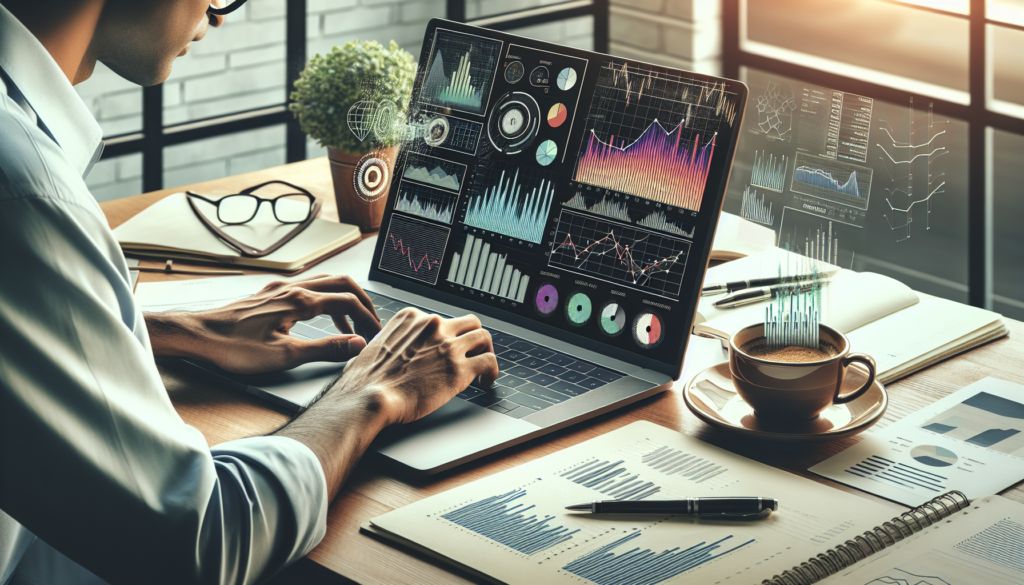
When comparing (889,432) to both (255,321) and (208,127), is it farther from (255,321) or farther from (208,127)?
(208,127)

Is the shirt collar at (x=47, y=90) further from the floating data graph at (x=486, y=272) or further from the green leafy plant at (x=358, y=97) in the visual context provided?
the green leafy plant at (x=358, y=97)

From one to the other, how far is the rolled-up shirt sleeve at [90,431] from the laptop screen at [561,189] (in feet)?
1.67

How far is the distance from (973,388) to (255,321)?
2.56ft

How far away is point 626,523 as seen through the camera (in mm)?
774

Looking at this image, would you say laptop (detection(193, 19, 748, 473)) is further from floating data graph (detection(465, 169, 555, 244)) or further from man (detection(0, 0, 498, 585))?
man (detection(0, 0, 498, 585))

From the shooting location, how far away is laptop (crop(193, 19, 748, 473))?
1.00 meters

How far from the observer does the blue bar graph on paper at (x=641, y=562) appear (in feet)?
2.30

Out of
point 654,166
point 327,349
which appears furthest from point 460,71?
point 327,349

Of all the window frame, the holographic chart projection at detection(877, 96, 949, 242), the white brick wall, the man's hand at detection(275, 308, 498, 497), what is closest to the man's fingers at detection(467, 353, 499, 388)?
the man's hand at detection(275, 308, 498, 497)

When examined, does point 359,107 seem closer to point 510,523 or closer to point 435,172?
point 435,172

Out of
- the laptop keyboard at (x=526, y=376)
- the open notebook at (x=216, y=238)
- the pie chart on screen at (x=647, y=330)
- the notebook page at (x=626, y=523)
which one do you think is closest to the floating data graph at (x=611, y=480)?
the notebook page at (x=626, y=523)

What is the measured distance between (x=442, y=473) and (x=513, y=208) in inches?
16.1

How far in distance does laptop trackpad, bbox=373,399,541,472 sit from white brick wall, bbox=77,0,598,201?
186 centimetres

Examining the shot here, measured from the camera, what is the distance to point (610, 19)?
3262mm
